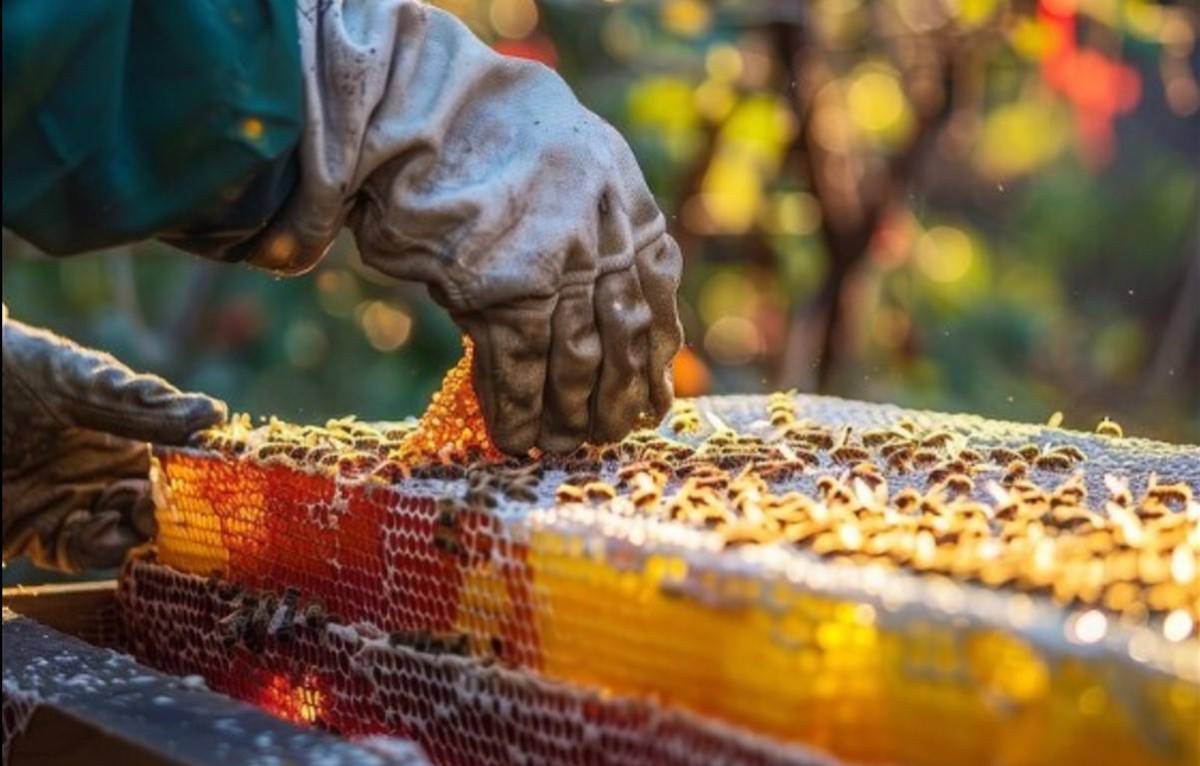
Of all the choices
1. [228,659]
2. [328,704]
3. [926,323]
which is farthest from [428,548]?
[926,323]

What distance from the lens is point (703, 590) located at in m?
1.05

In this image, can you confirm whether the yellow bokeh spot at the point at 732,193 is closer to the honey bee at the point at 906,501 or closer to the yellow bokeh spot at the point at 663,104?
the yellow bokeh spot at the point at 663,104

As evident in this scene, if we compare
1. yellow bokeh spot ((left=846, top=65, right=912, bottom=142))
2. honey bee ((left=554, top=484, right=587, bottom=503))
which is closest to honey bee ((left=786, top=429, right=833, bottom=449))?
honey bee ((left=554, top=484, right=587, bottom=503))

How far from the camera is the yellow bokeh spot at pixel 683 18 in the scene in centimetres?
460

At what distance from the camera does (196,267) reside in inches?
171

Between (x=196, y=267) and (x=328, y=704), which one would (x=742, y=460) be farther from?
(x=196, y=267)

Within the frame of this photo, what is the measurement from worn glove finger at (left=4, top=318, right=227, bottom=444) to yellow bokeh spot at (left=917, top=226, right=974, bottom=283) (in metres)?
4.61

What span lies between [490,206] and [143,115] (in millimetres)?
252

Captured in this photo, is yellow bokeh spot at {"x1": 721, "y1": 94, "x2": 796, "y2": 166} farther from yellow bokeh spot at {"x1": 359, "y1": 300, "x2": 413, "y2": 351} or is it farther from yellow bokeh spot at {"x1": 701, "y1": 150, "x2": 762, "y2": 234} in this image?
yellow bokeh spot at {"x1": 359, "y1": 300, "x2": 413, "y2": 351}

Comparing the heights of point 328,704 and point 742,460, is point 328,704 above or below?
below

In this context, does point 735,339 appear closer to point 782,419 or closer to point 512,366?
point 782,419

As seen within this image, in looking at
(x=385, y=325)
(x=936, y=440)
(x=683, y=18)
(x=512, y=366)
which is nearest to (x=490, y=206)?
(x=512, y=366)

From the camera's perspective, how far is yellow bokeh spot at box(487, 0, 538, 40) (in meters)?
4.44

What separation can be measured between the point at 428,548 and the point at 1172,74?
5095 mm
